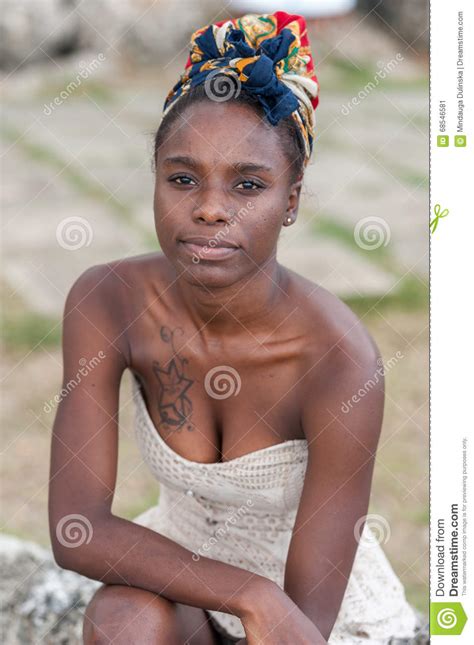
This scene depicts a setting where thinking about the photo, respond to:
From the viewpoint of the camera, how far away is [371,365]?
230 cm

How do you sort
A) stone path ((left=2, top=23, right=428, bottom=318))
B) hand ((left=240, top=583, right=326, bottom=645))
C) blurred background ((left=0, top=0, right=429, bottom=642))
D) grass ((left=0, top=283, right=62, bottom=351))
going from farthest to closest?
stone path ((left=2, top=23, right=428, bottom=318)) < grass ((left=0, top=283, right=62, bottom=351)) < blurred background ((left=0, top=0, right=429, bottom=642)) < hand ((left=240, top=583, right=326, bottom=645))

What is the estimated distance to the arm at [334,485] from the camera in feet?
7.34

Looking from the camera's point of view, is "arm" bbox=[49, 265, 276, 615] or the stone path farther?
the stone path

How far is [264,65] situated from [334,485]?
0.89 meters

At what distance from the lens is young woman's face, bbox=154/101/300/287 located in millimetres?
2115
